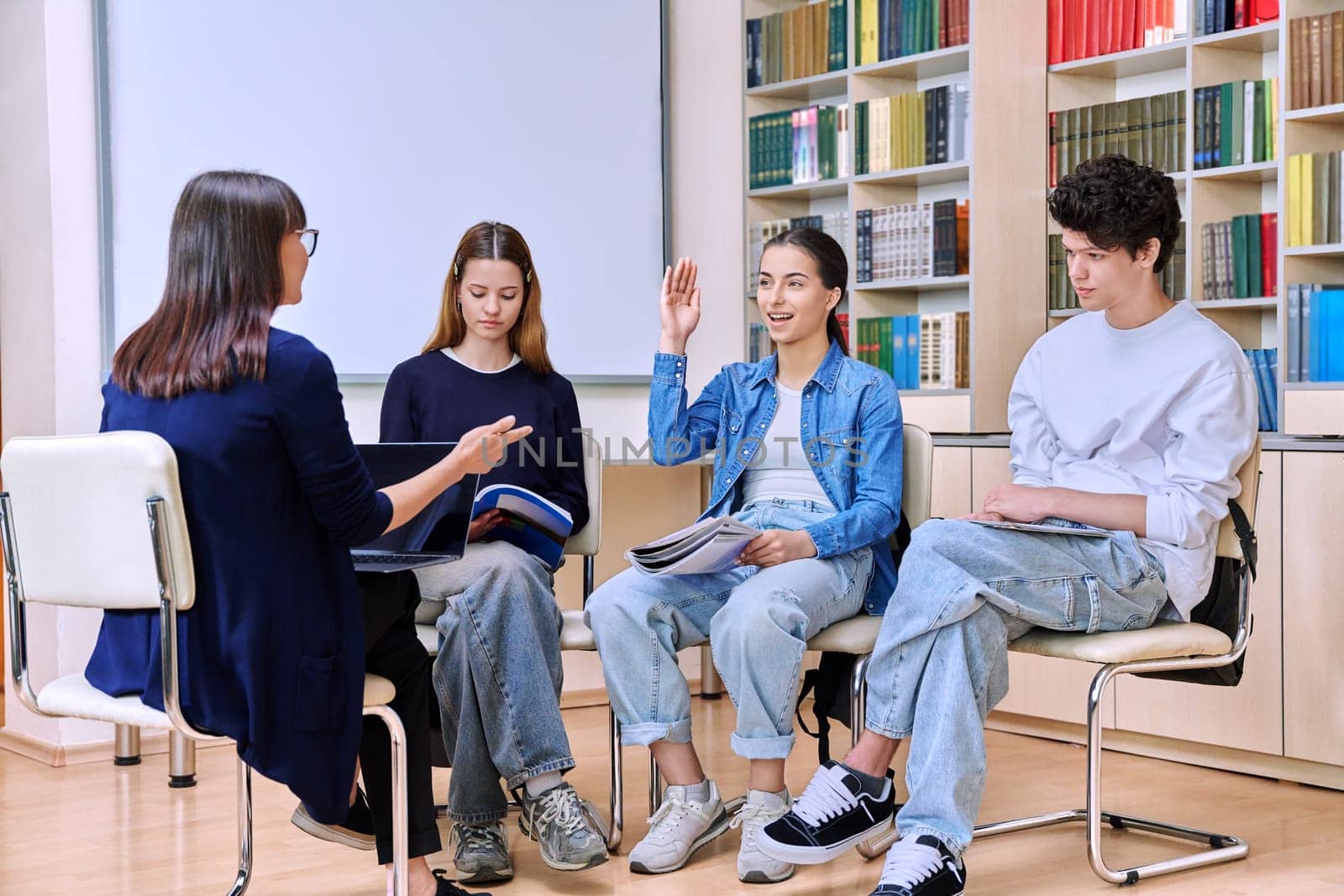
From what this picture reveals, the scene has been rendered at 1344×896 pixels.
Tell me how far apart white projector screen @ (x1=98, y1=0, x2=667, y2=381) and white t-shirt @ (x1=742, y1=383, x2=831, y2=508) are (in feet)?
4.23

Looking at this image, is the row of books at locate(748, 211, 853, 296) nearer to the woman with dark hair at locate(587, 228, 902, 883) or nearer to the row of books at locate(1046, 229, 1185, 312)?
the row of books at locate(1046, 229, 1185, 312)

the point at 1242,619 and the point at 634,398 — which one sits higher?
the point at 634,398

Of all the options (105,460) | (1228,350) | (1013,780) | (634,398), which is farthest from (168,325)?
(634,398)

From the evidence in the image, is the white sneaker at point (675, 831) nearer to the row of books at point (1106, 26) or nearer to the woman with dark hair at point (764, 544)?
the woman with dark hair at point (764, 544)

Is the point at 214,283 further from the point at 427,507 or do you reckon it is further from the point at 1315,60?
the point at 1315,60

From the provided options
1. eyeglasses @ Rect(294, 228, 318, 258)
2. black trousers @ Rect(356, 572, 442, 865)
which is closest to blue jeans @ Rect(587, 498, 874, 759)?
black trousers @ Rect(356, 572, 442, 865)

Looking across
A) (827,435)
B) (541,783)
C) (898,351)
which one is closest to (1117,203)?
(827,435)

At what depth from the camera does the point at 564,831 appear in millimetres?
2281

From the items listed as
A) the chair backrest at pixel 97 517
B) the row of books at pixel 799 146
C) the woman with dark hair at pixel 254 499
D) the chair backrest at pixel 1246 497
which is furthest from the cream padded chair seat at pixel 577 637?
the row of books at pixel 799 146

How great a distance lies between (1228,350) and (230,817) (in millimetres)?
2031

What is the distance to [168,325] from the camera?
1784mm

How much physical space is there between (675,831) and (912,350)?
6.15 feet

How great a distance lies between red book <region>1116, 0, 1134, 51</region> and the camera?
357 cm

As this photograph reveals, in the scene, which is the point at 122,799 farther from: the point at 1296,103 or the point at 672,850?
the point at 1296,103
